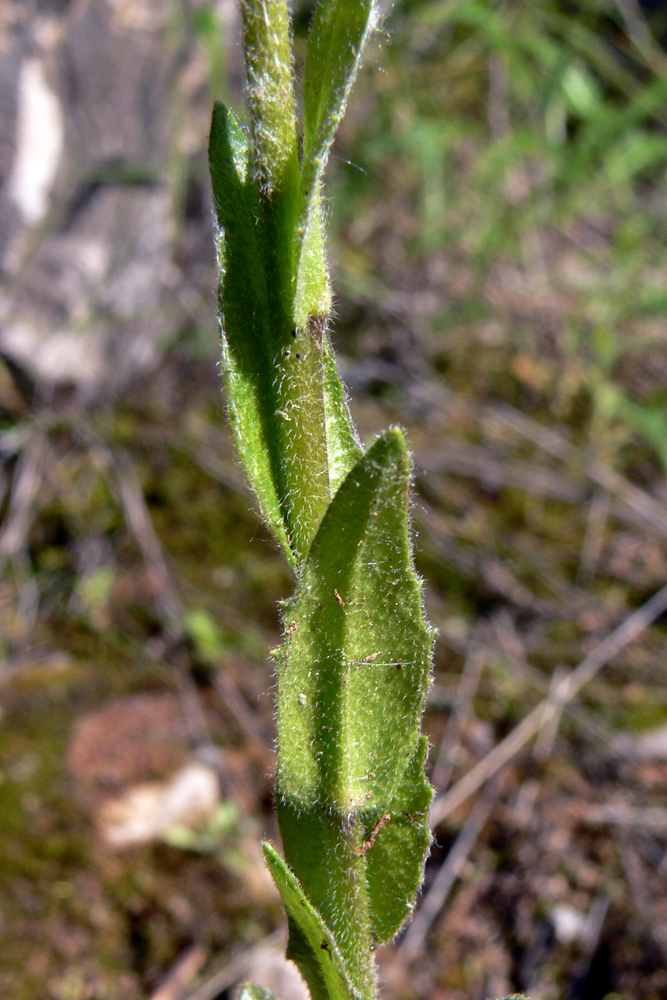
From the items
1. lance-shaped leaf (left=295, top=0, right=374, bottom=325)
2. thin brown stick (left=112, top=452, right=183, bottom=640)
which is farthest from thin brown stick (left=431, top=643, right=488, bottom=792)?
lance-shaped leaf (left=295, top=0, right=374, bottom=325)

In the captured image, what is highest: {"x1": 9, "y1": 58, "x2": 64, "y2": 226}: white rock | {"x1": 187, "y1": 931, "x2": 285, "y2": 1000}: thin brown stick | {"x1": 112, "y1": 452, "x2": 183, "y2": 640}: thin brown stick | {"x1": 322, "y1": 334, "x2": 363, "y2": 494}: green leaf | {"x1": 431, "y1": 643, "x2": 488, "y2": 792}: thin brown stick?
{"x1": 9, "y1": 58, "x2": 64, "y2": 226}: white rock

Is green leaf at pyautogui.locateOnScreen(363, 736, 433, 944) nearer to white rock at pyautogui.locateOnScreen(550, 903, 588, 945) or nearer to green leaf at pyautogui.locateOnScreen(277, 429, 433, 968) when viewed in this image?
green leaf at pyautogui.locateOnScreen(277, 429, 433, 968)

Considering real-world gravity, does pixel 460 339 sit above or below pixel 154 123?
below

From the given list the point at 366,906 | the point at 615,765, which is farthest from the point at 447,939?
the point at 366,906

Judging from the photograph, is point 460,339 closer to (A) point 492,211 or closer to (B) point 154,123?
(A) point 492,211

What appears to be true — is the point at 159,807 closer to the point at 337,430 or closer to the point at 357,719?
the point at 357,719

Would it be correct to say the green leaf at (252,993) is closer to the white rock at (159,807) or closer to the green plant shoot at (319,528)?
the green plant shoot at (319,528)
